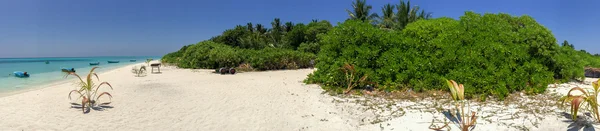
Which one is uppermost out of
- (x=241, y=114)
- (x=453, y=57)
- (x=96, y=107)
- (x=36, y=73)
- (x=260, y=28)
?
(x=260, y=28)

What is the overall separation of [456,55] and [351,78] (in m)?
2.94

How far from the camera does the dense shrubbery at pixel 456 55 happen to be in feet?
25.9

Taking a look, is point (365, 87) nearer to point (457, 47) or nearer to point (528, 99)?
point (457, 47)

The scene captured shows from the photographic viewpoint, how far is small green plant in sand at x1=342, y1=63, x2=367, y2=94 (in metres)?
9.08

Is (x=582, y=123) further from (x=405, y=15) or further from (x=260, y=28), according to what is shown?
(x=260, y=28)

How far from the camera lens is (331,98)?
826 cm

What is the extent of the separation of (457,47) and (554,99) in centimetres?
253

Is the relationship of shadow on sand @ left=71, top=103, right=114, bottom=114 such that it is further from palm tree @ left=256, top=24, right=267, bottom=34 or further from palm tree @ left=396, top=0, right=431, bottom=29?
palm tree @ left=256, top=24, right=267, bottom=34

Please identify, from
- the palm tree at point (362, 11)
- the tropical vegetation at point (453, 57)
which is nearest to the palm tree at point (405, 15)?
the palm tree at point (362, 11)

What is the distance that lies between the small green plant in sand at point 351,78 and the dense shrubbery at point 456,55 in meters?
0.24

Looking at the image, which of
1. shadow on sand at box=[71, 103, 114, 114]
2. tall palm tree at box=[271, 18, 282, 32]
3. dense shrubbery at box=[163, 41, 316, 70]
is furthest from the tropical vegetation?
tall palm tree at box=[271, 18, 282, 32]

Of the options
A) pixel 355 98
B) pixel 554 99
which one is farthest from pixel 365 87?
pixel 554 99

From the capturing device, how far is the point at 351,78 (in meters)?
9.20

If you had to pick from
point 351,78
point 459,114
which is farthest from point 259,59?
point 459,114
